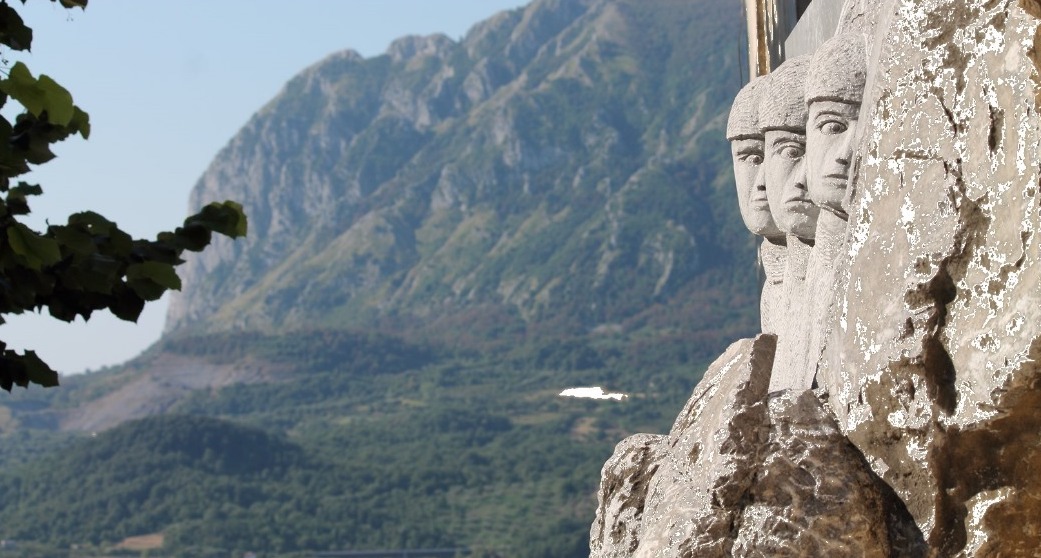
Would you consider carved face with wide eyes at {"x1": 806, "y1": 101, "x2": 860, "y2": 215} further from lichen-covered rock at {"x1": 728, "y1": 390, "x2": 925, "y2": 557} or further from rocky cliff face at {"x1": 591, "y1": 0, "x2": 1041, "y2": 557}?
lichen-covered rock at {"x1": 728, "y1": 390, "x2": 925, "y2": 557}

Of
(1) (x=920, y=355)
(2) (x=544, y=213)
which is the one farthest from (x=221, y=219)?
(2) (x=544, y=213)

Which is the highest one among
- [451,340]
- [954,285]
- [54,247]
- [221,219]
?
[451,340]

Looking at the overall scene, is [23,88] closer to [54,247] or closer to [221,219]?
[54,247]

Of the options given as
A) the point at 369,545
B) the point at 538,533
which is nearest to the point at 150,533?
the point at 369,545

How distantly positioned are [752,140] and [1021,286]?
113 inches

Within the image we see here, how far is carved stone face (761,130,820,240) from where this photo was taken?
596cm

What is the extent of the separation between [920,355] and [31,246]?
7.98 ft

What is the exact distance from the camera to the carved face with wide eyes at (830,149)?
527cm

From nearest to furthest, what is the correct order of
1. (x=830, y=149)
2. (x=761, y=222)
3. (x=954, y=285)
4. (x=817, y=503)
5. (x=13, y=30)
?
(x=954, y=285) → (x=817, y=503) → (x=830, y=149) → (x=13, y=30) → (x=761, y=222)

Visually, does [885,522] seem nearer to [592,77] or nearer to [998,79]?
[998,79]

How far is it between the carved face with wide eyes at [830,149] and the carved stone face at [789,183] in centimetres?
47

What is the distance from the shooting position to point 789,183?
5980 millimetres

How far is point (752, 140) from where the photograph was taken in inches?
267

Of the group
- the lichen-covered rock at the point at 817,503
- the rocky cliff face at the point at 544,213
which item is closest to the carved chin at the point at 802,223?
the lichen-covered rock at the point at 817,503
